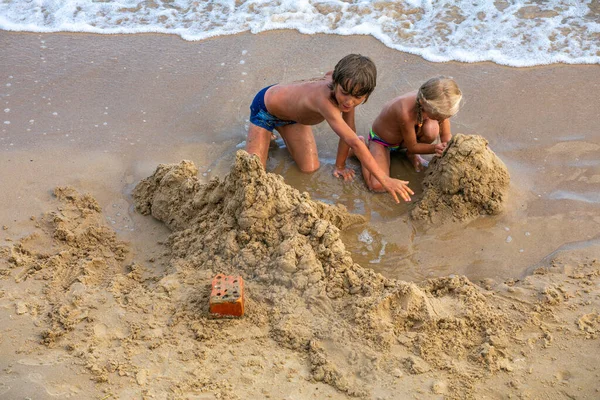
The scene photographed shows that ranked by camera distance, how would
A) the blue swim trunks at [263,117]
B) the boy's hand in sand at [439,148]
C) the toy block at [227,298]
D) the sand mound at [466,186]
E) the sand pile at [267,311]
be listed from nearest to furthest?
1. the sand pile at [267,311]
2. the toy block at [227,298]
3. the sand mound at [466,186]
4. the boy's hand in sand at [439,148]
5. the blue swim trunks at [263,117]

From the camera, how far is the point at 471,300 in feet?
9.70

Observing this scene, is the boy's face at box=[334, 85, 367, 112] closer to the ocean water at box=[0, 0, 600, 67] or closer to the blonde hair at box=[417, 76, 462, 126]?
the blonde hair at box=[417, 76, 462, 126]

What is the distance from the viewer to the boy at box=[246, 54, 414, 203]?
3.71m

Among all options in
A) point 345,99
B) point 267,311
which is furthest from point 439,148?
point 267,311

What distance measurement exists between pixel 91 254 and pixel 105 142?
1276 mm

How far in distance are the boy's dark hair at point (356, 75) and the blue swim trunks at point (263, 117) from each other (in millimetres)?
682

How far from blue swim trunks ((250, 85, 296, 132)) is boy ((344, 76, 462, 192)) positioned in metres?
0.67

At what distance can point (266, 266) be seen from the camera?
307 cm

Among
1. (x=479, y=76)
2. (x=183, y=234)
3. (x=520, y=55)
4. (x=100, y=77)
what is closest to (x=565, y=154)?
(x=479, y=76)

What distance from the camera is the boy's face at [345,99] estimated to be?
3.79 m

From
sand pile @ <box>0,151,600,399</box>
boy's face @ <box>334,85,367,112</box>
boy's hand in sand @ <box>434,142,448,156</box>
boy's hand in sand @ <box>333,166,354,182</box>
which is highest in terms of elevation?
boy's face @ <box>334,85,367,112</box>

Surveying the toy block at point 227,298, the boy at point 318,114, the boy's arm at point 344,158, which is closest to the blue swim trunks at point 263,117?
the boy at point 318,114

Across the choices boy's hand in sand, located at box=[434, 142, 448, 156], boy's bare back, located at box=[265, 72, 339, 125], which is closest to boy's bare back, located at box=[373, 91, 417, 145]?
boy's hand in sand, located at box=[434, 142, 448, 156]

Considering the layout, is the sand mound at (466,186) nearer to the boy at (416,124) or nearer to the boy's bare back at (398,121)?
the boy at (416,124)
